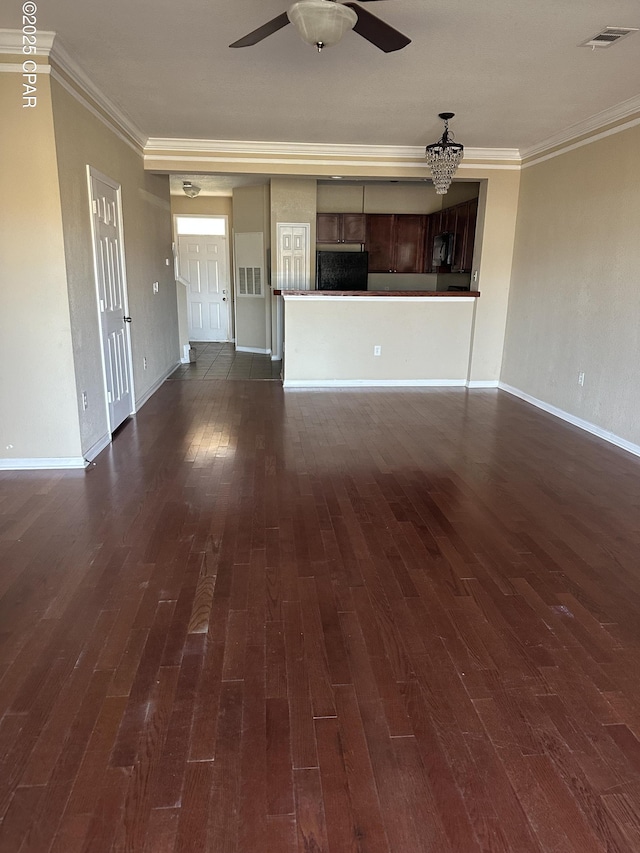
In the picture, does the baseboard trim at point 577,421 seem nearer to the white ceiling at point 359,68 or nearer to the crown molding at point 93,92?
the white ceiling at point 359,68

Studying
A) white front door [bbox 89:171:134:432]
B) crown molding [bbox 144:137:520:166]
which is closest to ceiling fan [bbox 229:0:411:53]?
white front door [bbox 89:171:134:432]

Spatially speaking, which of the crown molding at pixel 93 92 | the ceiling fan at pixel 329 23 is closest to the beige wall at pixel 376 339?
the crown molding at pixel 93 92

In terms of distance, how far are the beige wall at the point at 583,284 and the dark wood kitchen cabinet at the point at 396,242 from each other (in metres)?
2.28

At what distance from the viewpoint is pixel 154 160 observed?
5.76 metres

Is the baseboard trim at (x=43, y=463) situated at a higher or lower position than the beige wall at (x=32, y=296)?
lower

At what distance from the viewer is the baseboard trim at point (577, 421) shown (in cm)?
439

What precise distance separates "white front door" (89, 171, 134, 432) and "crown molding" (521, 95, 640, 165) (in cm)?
416

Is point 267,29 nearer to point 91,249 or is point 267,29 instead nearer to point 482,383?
point 91,249

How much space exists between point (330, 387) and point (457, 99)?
129 inches

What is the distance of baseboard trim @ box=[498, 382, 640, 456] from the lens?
439 centimetres

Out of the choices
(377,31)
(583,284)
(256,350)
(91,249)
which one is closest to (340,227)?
(256,350)

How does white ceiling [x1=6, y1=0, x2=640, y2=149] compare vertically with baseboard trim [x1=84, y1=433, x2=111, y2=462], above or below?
above

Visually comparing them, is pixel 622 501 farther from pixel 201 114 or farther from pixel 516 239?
pixel 201 114

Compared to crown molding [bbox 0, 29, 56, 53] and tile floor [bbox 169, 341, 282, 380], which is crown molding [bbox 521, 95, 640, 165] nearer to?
tile floor [bbox 169, 341, 282, 380]
